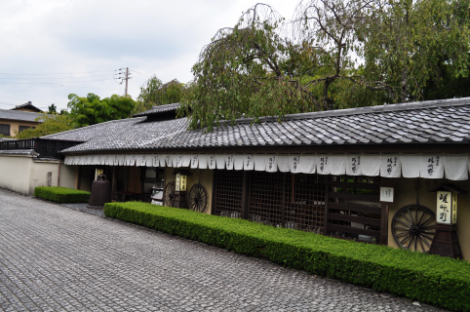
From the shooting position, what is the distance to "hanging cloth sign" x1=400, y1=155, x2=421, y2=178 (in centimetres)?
771

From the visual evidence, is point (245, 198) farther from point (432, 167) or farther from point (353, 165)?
point (432, 167)

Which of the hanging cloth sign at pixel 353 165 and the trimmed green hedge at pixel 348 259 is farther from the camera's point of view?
the hanging cloth sign at pixel 353 165

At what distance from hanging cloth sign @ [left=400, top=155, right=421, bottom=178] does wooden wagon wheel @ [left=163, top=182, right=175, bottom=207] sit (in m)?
10.0

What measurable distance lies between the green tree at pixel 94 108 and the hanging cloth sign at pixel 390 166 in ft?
129

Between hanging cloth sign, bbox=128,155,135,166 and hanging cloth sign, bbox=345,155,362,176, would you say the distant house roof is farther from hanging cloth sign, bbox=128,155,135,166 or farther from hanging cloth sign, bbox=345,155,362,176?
hanging cloth sign, bbox=345,155,362,176

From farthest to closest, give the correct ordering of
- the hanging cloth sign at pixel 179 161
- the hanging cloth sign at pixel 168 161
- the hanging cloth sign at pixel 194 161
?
the hanging cloth sign at pixel 168 161, the hanging cloth sign at pixel 179 161, the hanging cloth sign at pixel 194 161

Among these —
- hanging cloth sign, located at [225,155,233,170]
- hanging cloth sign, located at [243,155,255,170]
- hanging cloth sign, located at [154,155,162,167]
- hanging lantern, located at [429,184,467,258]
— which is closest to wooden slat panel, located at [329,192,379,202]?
hanging lantern, located at [429,184,467,258]

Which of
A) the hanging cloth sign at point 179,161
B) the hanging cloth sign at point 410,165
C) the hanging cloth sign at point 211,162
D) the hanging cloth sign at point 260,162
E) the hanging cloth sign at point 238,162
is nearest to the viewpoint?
the hanging cloth sign at point 410,165

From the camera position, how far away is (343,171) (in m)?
9.02

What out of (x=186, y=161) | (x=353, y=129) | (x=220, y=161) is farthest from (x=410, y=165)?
(x=186, y=161)

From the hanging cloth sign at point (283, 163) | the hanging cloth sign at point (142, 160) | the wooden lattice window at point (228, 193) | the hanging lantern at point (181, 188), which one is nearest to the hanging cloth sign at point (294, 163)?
the hanging cloth sign at point (283, 163)

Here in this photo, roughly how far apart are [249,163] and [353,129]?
3.39m

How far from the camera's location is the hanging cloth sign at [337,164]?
902cm

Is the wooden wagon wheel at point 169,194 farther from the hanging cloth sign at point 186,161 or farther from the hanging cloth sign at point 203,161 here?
the hanging cloth sign at point 203,161
